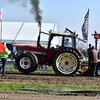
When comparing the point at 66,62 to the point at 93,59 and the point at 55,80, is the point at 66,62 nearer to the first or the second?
the point at 93,59

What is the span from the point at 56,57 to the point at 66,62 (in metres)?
0.64

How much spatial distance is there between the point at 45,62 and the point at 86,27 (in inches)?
255

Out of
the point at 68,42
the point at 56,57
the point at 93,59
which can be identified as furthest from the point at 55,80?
the point at 93,59

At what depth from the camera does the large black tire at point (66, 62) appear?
42.3 ft

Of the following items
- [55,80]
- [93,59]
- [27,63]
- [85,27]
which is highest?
[85,27]

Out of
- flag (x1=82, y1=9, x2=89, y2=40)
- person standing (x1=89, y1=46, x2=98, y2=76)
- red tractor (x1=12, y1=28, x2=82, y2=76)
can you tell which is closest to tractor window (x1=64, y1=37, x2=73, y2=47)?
red tractor (x1=12, y1=28, x2=82, y2=76)

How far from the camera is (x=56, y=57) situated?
12.9 metres

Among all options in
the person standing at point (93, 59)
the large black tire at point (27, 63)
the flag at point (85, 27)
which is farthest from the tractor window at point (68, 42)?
the flag at point (85, 27)

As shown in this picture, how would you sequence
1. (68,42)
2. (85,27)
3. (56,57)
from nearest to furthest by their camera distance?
1. (56,57)
2. (68,42)
3. (85,27)

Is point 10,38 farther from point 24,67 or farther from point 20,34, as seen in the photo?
point 24,67

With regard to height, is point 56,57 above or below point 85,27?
below

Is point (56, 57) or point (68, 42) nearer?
point (56, 57)

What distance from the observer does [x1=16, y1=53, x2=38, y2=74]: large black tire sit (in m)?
13.4

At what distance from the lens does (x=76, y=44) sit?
1345 centimetres
